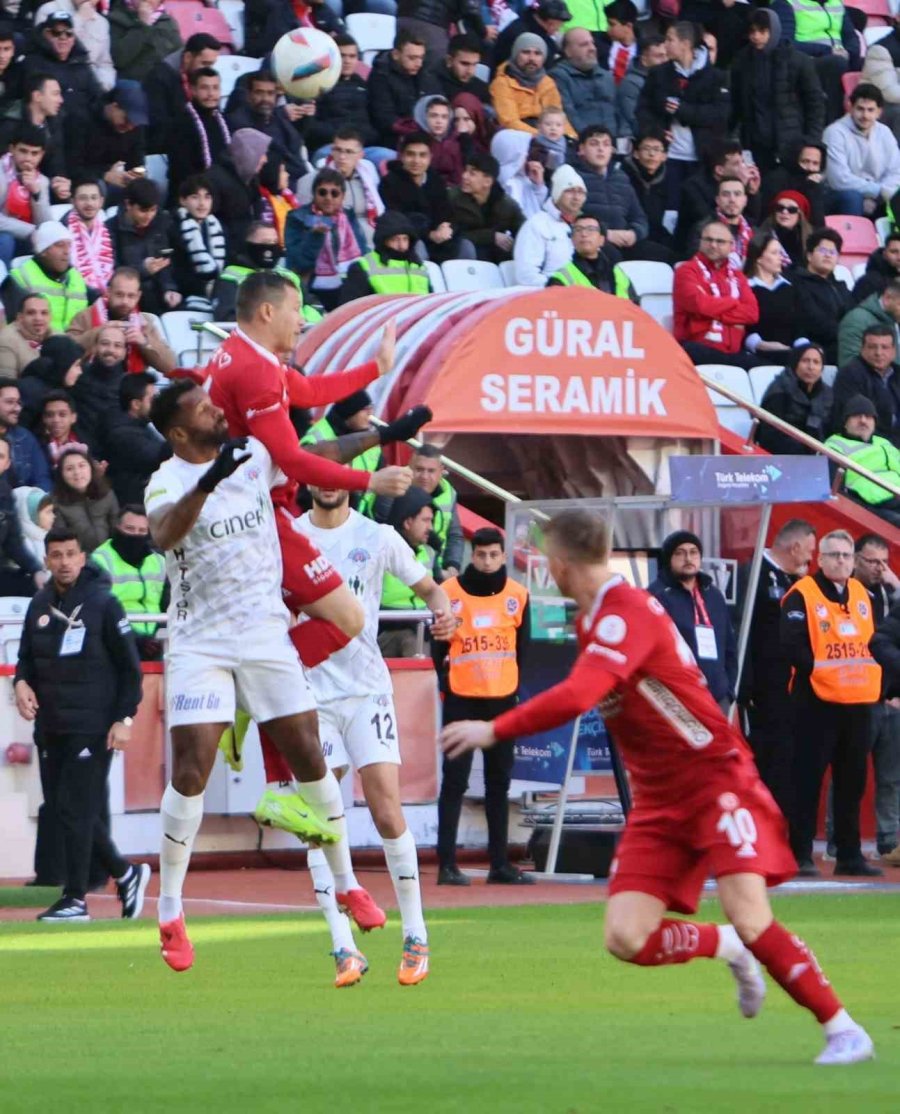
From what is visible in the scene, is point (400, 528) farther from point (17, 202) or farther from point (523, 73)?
point (523, 73)

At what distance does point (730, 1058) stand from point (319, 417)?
1073 cm

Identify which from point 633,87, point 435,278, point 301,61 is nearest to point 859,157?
point 633,87

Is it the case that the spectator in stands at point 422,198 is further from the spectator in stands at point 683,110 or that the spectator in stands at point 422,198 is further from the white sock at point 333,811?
the white sock at point 333,811

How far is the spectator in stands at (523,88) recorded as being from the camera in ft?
76.7

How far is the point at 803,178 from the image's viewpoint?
2495 cm

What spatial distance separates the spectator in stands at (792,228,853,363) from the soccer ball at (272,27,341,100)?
4.80 m

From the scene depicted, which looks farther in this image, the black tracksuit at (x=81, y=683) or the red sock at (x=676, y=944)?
the black tracksuit at (x=81, y=683)

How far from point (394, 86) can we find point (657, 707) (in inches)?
614

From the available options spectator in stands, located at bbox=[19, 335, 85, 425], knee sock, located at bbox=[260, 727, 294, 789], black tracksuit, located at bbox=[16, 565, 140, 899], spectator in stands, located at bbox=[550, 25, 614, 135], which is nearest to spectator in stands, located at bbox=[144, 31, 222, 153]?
spectator in stands, located at bbox=[19, 335, 85, 425]

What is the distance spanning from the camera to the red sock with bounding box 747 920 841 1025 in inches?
285

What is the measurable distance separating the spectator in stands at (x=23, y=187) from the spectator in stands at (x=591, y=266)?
447 centimetres

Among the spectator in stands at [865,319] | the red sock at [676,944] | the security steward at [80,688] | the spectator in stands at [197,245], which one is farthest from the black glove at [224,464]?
the spectator in stands at [865,319]

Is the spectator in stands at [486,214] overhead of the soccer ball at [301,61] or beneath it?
beneath

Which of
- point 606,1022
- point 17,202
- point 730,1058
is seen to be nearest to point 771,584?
point 17,202
